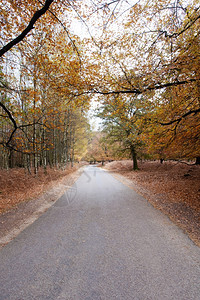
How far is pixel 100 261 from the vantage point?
2.57m

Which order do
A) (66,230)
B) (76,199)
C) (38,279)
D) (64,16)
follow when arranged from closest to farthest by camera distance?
(38,279)
(66,230)
(64,16)
(76,199)

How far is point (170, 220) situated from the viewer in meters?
4.30

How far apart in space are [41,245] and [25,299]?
1.21 metres

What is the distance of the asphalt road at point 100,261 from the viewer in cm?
198

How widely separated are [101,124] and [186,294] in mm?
16864

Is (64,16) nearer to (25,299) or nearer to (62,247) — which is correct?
(62,247)

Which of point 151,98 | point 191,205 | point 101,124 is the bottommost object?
point 191,205

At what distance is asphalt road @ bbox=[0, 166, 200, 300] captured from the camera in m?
1.98

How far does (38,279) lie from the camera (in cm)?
218

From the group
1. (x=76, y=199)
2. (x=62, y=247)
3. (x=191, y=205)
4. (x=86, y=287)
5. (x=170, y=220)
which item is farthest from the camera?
(x=76, y=199)

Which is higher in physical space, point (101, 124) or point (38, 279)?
point (101, 124)

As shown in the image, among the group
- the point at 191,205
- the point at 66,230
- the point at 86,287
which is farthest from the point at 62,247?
the point at 191,205

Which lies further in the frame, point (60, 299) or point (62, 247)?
point (62, 247)

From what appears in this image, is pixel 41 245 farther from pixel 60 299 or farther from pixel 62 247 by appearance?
pixel 60 299
